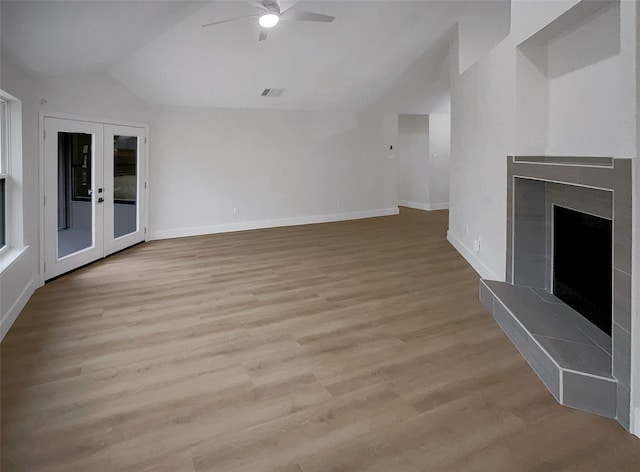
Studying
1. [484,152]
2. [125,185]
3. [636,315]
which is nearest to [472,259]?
[484,152]

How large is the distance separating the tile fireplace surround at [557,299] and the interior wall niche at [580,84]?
0.63 feet

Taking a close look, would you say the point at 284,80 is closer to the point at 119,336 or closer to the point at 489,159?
the point at 489,159

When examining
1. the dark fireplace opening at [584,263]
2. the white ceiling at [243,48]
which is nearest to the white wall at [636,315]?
the dark fireplace opening at [584,263]

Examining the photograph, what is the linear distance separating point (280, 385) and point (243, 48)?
495 cm

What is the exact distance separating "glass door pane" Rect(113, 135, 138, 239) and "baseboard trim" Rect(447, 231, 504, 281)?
5011 millimetres

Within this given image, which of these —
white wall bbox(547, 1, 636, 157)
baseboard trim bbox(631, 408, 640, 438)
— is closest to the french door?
white wall bbox(547, 1, 636, 157)

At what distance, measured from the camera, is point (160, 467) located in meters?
1.86

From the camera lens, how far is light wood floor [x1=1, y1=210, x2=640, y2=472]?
194 centimetres

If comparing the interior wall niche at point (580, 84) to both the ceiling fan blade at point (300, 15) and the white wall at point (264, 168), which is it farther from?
the white wall at point (264, 168)

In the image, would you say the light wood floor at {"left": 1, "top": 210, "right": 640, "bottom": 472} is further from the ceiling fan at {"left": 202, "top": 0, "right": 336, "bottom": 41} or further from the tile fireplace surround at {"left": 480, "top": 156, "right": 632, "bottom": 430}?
the ceiling fan at {"left": 202, "top": 0, "right": 336, "bottom": 41}

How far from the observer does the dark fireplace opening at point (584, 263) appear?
2.79 m

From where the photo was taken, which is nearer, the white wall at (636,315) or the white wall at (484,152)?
the white wall at (636,315)

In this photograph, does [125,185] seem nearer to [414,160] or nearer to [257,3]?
[257,3]

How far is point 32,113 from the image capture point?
4.32 metres
